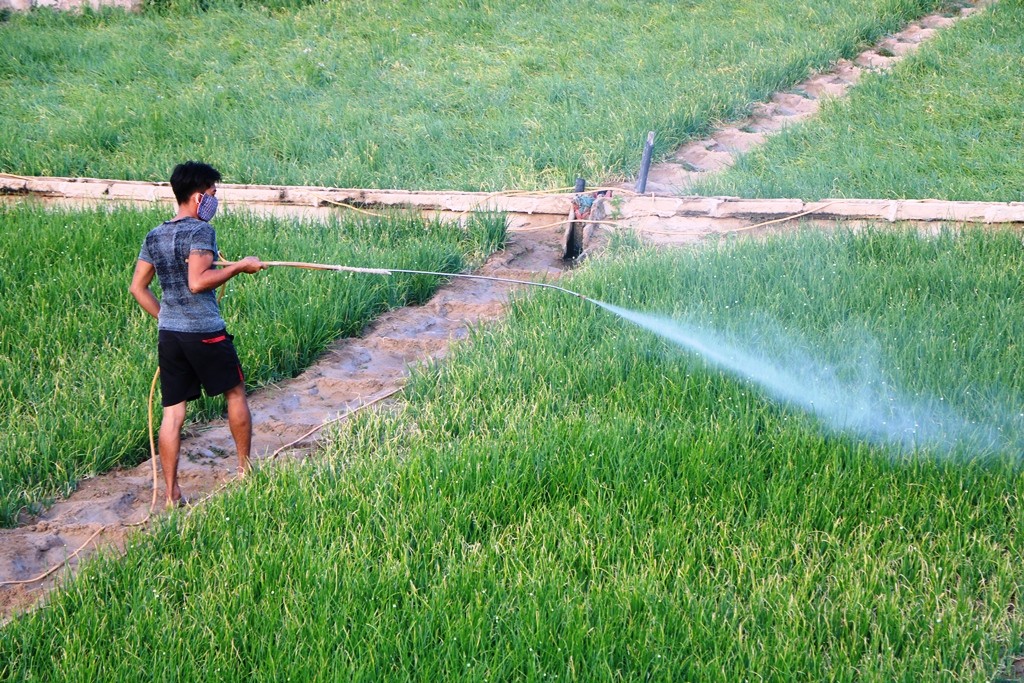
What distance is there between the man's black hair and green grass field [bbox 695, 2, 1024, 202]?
5045 millimetres

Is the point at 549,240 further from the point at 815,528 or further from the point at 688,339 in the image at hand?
the point at 815,528

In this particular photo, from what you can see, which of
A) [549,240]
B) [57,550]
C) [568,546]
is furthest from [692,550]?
[549,240]

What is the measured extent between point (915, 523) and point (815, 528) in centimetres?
37

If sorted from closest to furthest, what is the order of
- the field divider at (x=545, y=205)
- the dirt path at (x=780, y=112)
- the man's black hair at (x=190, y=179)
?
the man's black hair at (x=190, y=179) → the field divider at (x=545, y=205) → the dirt path at (x=780, y=112)

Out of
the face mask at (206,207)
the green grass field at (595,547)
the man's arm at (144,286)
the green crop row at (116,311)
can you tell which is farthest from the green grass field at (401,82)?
the man's arm at (144,286)

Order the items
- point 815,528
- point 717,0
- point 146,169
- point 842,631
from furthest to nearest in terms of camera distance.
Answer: point 717,0, point 146,169, point 815,528, point 842,631

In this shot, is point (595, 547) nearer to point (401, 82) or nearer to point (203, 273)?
point (203, 273)

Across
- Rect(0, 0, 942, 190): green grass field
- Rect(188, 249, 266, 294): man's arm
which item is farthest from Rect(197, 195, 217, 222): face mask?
Rect(0, 0, 942, 190): green grass field

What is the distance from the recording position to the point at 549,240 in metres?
8.04

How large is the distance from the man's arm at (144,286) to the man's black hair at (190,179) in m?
0.33

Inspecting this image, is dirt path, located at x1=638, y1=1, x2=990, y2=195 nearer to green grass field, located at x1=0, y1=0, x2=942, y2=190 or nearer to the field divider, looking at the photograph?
green grass field, located at x1=0, y1=0, x2=942, y2=190

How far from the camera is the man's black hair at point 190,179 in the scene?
4328 millimetres

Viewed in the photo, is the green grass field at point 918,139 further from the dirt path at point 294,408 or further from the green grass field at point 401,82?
the dirt path at point 294,408

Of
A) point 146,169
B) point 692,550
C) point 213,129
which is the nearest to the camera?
point 692,550
